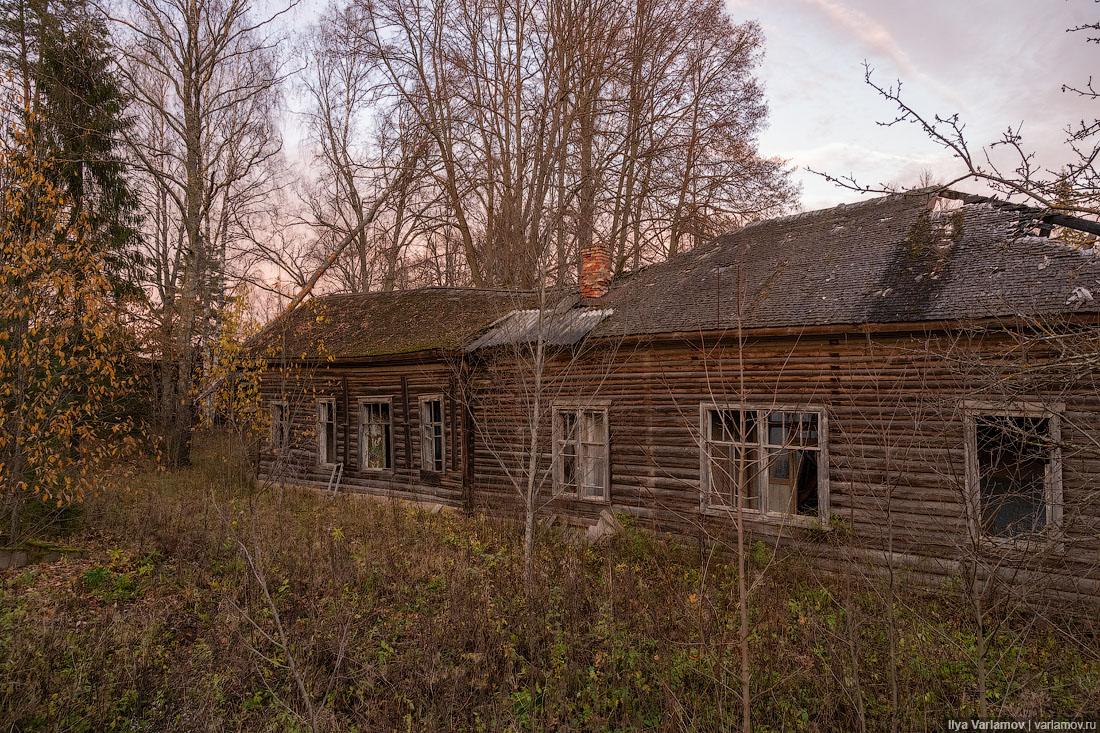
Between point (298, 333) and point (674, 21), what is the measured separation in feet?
53.0

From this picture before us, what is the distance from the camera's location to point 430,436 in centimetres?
1333

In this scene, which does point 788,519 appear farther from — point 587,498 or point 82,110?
point 82,110

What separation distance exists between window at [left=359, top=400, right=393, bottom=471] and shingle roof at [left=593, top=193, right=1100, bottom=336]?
21.4 ft

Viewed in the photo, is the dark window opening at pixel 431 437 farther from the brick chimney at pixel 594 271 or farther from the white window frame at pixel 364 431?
the brick chimney at pixel 594 271

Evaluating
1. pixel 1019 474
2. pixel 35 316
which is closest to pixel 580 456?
pixel 1019 474

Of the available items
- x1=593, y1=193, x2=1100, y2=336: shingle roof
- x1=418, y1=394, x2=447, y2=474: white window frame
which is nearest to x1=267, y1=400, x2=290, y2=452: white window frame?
x1=418, y1=394, x2=447, y2=474: white window frame

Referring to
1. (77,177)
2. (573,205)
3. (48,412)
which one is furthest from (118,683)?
(573,205)

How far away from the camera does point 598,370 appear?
1051cm

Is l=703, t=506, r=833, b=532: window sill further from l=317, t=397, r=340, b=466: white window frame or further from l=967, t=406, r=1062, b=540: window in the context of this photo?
l=317, t=397, r=340, b=466: white window frame

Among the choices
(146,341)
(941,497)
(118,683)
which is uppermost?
(146,341)

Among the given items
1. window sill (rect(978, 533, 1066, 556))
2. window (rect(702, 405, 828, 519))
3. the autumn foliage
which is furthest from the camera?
window (rect(702, 405, 828, 519))

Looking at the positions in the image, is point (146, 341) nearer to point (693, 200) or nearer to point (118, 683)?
point (118, 683)

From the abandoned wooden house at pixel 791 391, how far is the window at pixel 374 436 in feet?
0.18

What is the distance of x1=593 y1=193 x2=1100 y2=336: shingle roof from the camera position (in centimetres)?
721
